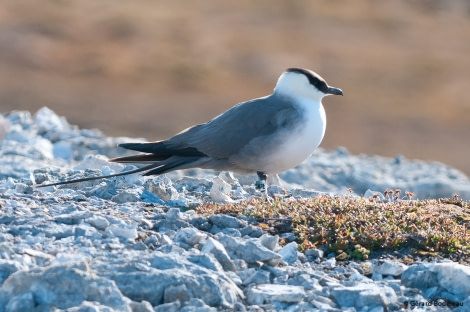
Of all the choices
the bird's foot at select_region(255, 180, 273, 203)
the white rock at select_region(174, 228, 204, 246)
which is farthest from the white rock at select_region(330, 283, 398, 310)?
the bird's foot at select_region(255, 180, 273, 203)

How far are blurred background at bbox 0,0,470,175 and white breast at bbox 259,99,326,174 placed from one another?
10.6 metres

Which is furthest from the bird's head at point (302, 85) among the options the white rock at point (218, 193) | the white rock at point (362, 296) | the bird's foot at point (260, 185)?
the white rock at point (362, 296)

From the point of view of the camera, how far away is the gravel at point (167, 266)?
18.3 ft

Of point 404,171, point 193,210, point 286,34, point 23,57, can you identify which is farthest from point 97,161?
point 286,34

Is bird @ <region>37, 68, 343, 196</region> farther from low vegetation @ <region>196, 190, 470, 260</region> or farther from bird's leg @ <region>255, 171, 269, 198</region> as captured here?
low vegetation @ <region>196, 190, 470, 260</region>

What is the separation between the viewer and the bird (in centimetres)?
860

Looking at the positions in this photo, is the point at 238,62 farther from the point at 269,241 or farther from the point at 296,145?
the point at 269,241

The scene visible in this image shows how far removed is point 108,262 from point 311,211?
74.8 inches

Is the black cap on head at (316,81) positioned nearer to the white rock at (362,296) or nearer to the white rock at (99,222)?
the white rock at (99,222)

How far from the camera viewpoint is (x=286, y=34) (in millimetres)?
29812

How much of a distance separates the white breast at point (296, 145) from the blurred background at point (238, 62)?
10620 millimetres

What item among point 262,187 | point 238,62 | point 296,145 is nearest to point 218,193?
point 262,187

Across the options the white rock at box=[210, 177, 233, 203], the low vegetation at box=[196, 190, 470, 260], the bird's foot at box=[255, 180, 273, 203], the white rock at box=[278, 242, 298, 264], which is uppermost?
the bird's foot at box=[255, 180, 273, 203]

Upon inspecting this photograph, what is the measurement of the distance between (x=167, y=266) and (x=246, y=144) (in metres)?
2.80
